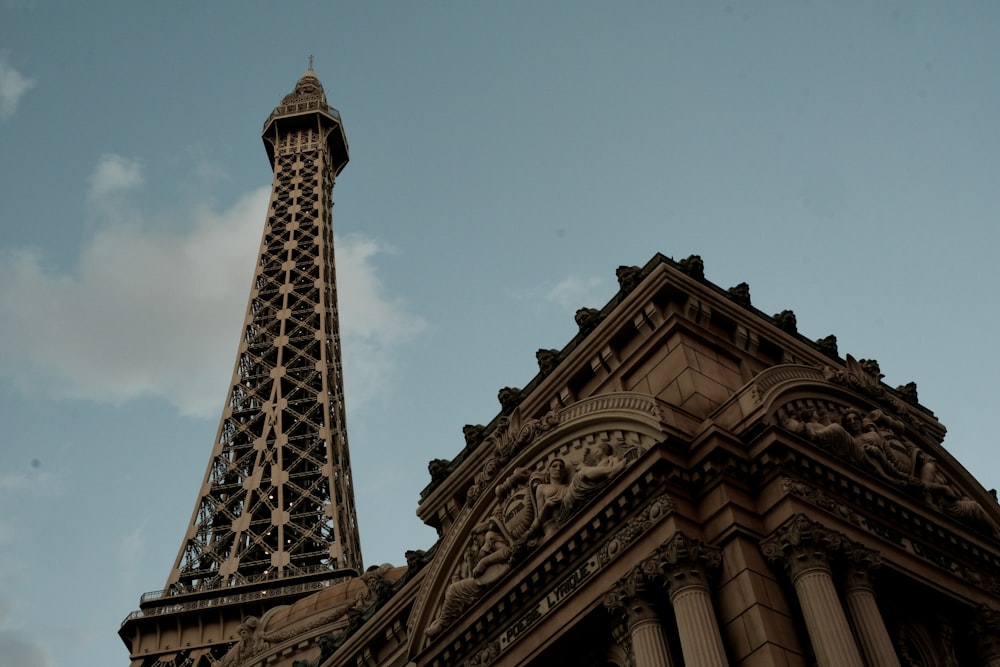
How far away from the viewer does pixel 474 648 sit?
75.7ft

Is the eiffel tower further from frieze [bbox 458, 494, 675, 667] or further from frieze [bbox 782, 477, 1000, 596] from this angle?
frieze [bbox 782, 477, 1000, 596]

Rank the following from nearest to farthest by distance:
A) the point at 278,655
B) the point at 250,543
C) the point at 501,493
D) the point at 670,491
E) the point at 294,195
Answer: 1. the point at 670,491
2. the point at 501,493
3. the point at 278,655
4. the point at 250,543
5. the point at 294,195

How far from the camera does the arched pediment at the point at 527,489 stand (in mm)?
21672

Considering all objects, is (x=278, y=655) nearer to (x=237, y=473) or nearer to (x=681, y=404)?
(x=681, y=404)

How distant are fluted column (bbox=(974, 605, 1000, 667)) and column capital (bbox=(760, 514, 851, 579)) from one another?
13.7ft

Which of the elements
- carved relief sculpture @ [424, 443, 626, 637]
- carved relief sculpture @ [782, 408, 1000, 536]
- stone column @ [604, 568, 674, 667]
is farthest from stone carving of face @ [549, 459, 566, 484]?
carved relief sculpture @ [782, 408, 1000, 536]

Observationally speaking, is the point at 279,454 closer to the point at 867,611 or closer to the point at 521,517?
the point at 521,517

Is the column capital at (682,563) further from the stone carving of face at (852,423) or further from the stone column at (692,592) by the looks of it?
the stone carving of face at (852,423)

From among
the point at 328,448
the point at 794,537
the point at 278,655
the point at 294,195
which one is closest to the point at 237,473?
the point at 328,448

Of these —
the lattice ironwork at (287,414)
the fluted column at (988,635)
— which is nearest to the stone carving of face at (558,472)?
the fluted column at (988,635)

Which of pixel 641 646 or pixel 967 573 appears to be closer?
pixel 641 646

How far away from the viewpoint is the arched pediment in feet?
71.1

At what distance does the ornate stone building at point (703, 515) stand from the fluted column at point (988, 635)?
0.04 meters

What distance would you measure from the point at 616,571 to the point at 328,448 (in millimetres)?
74288
